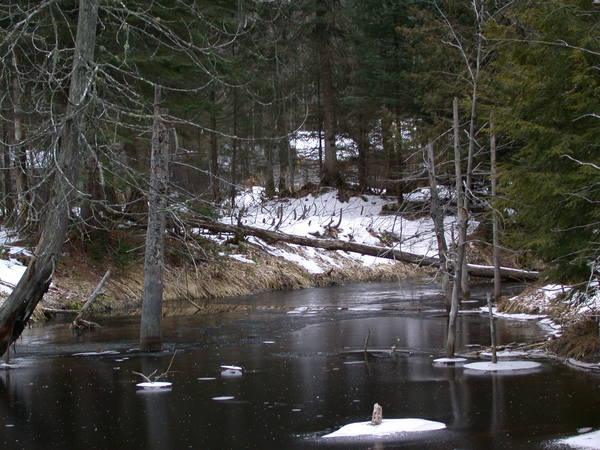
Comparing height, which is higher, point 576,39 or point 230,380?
point 576,39

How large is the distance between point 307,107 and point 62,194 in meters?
2.44

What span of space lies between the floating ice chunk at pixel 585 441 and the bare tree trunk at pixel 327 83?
1151 inches

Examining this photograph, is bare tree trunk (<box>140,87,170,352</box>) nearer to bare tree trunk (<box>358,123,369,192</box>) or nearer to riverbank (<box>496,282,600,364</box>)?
riverbank (<box>496,282,600,364</box>)

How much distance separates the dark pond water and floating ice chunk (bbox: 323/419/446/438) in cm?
19

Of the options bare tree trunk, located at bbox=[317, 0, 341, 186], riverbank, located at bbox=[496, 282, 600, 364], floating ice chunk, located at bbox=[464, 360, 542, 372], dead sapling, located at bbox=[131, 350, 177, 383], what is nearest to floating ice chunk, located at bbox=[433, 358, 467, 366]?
floating ice chunk, located at bbox=[464, 360, 542, 372]

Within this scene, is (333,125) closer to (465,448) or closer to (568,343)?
(568,343)

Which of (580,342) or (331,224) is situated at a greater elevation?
(331,224)

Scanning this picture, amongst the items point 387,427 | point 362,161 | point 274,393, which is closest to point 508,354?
point 274,393

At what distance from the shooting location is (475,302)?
20.3m

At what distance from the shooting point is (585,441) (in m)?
7.27

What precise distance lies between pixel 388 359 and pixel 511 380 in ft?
8.58

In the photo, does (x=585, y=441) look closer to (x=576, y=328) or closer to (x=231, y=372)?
(x=576, y=328)

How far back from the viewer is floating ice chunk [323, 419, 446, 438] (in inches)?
309

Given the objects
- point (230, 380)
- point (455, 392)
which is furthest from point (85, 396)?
point (455, 392)
